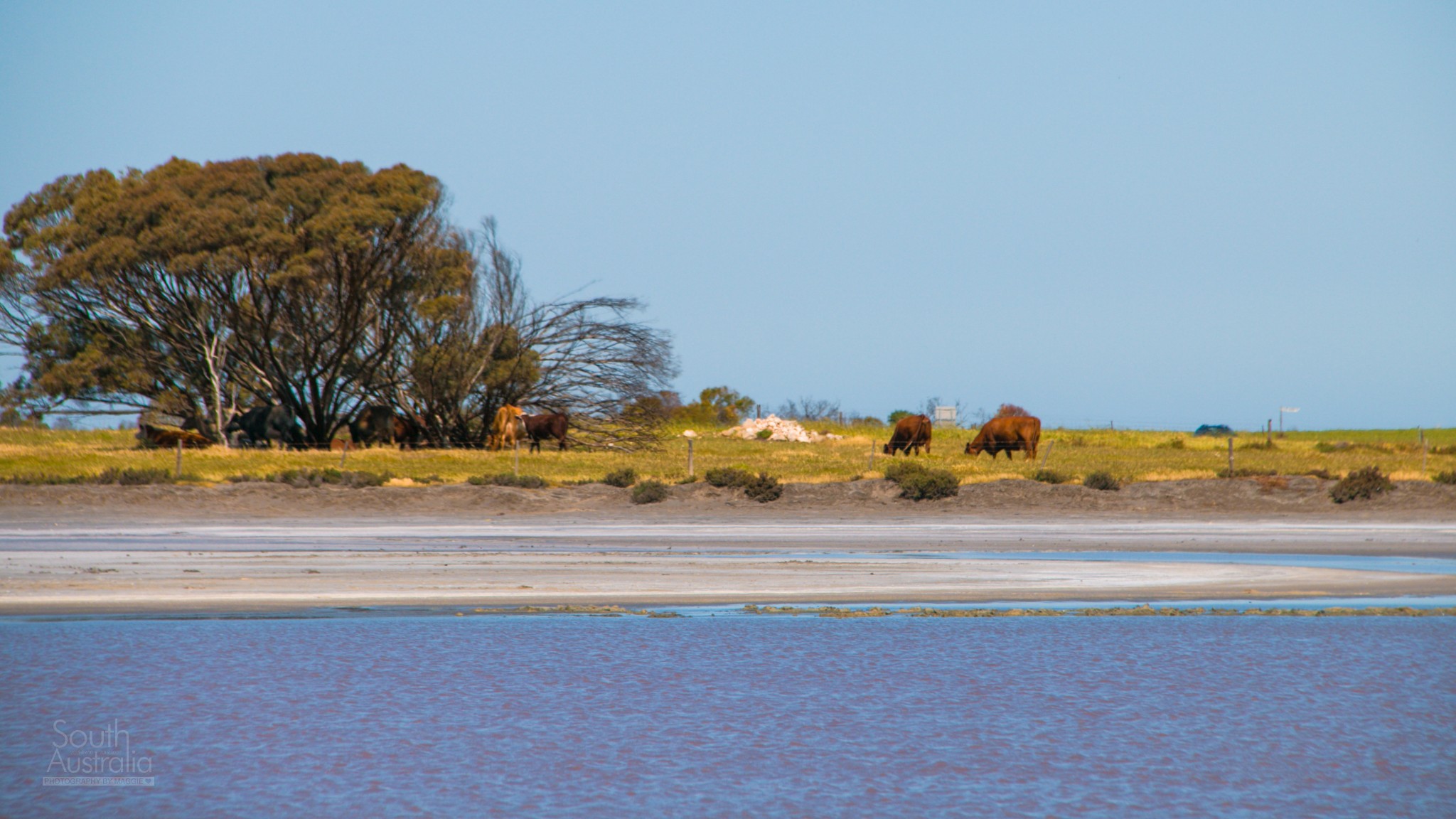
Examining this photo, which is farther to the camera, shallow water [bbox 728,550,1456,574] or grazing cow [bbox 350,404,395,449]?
grazing cow [bbox 350,404,395,449]

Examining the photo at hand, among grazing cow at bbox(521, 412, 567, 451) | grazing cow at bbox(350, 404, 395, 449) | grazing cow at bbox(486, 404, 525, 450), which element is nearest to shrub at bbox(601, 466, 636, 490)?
grazing cow at bbox(521, 412, 567, 451)

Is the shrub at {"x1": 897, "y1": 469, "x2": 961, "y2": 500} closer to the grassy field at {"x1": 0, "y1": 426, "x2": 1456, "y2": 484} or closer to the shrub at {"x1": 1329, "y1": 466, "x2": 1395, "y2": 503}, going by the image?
the grassy field at {"x1": 0, "y1": 426, "x2": 1456, "y2": 484}

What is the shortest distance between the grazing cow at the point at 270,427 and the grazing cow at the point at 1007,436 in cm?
2242

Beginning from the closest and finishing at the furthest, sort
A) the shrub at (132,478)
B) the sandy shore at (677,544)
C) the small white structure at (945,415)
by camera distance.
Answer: the sandy shore at (677,544)
the shrub at (132,478)
the small white structure at (945,415)

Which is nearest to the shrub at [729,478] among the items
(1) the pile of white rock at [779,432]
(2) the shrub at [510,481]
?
(2) the shrub at [510,481]

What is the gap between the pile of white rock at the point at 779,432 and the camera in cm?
6100

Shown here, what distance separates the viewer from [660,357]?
146 feet

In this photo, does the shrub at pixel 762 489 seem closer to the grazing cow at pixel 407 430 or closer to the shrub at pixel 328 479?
the shrub at pixel 328 479

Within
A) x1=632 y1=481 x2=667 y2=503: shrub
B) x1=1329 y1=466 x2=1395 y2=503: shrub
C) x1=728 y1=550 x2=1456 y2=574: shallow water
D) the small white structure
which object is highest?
the small white structure

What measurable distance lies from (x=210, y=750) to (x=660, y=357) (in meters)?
38.5

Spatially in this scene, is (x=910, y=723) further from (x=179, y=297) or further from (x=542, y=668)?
(x=179, y=297)

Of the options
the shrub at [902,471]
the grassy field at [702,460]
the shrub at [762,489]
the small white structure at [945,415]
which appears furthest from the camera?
the small white structure at [945,415]

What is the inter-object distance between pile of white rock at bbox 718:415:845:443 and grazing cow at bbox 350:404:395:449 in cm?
1962

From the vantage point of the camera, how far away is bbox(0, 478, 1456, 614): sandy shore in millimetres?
12586
